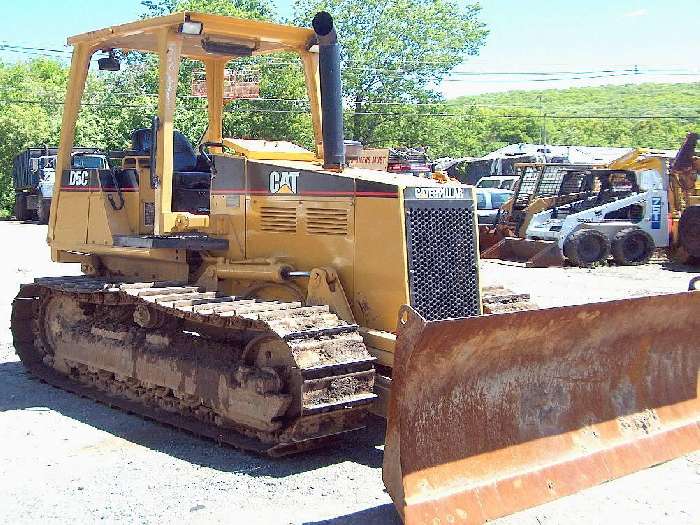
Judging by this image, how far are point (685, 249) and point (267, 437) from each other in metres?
14.9

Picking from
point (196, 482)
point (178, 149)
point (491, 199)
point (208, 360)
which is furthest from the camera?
point (491, 199)

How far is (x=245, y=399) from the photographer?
6117 millimetres

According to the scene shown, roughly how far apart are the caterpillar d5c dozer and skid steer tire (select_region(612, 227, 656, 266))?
12262mm

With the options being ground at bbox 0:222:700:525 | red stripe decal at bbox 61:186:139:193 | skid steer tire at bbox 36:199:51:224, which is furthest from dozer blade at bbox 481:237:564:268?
skid steer tire at bbox 36:199:51:224

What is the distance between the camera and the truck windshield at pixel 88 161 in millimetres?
8241

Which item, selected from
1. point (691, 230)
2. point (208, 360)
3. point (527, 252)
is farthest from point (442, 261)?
point (691, 230)

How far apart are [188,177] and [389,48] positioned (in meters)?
33.6

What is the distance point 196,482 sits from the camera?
5.60 meters

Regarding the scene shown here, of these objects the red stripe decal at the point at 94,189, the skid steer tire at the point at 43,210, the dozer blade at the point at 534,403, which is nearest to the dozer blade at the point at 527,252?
the dozer blade at the point at 534,403

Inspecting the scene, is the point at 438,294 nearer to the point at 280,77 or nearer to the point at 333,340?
the point at 333,340

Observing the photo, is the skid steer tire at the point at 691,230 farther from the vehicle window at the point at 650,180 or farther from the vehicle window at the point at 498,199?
the vehicle window at the point at 498,199

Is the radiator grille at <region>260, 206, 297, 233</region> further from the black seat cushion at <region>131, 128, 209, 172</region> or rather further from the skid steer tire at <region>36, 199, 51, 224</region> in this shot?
the skid steer tire at <region>36, 199, 51, 224</region>

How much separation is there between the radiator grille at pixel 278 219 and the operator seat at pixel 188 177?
23.3 inches

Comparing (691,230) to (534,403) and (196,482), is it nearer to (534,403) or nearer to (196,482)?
(534,403)
